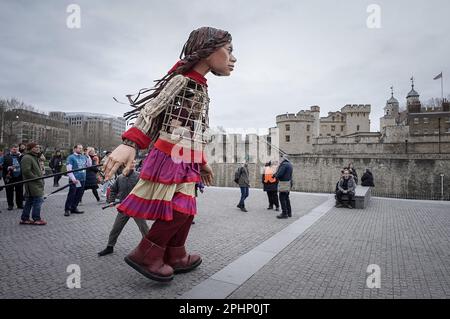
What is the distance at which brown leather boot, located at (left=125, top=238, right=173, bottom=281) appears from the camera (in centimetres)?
294

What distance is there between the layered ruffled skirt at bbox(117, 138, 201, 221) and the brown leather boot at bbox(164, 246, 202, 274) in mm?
745

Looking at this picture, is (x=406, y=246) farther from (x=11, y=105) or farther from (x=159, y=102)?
(x=11, y=105)

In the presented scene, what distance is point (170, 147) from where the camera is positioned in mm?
3002

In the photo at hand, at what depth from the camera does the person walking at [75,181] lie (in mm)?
7887

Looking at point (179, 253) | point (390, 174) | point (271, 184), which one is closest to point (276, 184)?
point (271, 184)

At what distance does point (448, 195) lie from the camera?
25031 millimetres

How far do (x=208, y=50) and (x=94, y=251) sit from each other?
377 cm

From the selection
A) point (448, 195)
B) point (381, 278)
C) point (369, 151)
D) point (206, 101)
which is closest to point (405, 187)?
point (448, 195)

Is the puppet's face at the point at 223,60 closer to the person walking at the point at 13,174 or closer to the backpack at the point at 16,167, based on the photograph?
the person walking at the point at 13,174

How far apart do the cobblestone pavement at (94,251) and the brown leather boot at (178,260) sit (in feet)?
0.36

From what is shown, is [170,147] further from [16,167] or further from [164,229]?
[16,167]

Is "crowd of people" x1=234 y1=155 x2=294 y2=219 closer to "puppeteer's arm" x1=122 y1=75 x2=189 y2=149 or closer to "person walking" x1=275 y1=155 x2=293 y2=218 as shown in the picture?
"person walking" x1=275 y1=155 x2=293 y2=218

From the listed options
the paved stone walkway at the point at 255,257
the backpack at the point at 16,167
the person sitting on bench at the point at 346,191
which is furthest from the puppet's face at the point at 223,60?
the backpack at the point at 16,167

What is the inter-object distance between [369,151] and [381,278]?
44575 mm
